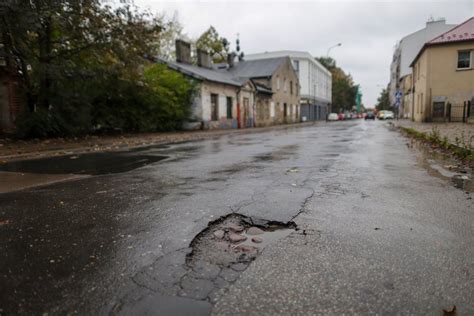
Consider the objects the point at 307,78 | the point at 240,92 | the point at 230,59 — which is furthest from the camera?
the point at 307,78

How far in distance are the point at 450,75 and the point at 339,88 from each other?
178 feet

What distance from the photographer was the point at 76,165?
25.5ft

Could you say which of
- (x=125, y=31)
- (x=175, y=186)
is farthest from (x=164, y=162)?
(x=125, y=31)

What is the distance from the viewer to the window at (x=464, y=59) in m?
24.9

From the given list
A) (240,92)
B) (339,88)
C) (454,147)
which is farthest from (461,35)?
(339,88)

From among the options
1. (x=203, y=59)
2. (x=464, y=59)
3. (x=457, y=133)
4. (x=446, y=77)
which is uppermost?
(x=203, y=59)

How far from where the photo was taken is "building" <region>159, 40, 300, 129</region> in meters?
24.1

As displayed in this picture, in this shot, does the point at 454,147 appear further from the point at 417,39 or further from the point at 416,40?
the point at 416,40

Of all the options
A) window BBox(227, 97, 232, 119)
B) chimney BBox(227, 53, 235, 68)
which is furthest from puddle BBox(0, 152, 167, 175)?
chimney BBox(227, 53, 235, 68)

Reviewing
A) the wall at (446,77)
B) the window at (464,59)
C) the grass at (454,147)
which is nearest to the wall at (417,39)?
the window at (464,59)

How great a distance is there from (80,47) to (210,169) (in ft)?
35.0

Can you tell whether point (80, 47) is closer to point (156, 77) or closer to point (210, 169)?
point (156, 77)

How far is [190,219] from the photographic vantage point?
346 cm

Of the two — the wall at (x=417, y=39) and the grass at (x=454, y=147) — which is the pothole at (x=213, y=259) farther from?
the wall at (x=417, y=39)
